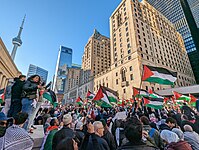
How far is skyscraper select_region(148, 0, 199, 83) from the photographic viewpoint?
6744cm

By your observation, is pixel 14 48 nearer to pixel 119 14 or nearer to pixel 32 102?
pixel 119 14

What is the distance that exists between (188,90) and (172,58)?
71.1 ft

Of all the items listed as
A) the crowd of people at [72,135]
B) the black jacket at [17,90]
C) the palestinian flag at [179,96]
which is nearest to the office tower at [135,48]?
the palestinian flag at [179,96]

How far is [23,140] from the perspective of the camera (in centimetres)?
173

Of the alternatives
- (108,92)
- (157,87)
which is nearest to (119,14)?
(157,87)

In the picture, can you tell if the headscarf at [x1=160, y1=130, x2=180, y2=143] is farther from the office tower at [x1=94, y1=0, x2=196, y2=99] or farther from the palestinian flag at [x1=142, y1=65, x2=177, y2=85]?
the office tower at [x1=94, y1=0, x2=196, y2=99]


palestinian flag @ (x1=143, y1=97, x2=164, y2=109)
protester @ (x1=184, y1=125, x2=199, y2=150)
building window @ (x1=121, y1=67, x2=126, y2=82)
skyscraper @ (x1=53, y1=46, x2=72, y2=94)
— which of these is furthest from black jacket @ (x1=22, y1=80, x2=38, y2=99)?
skyscraper @ (x1=53, y1=46, x2=72, y2=94)

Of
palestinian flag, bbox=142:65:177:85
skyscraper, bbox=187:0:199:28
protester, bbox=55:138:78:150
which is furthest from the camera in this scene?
skyscraper, bbox=187:0:199:28

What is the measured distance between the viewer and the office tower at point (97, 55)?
62.3 m

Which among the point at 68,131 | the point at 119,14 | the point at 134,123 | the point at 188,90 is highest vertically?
the point at 119,14

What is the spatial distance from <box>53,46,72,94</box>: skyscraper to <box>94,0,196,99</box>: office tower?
274ft

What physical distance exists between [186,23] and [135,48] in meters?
64.6

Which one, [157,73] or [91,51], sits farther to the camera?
[91,51]

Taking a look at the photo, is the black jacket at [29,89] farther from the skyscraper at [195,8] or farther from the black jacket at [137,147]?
the skyscraper at [195,8]
